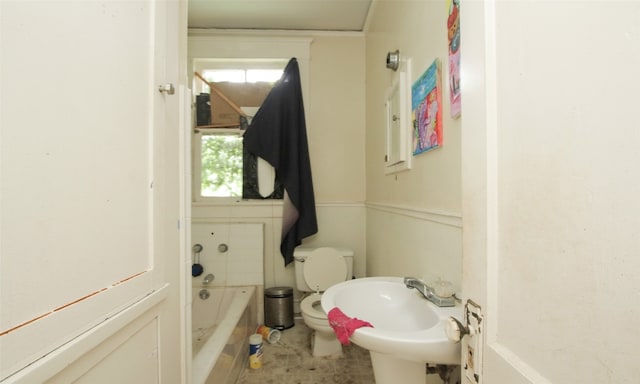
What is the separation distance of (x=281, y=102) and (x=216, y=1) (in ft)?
2.83

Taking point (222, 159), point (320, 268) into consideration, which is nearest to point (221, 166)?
point (222, 159)

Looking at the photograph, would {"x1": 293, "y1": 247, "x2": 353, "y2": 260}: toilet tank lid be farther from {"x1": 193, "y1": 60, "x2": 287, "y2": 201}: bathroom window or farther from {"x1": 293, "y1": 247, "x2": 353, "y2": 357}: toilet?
{"x1": 193, "y1": 60, "x2": 287, "y2": 201}: bathroom window

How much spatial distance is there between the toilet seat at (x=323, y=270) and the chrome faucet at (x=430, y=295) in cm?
126

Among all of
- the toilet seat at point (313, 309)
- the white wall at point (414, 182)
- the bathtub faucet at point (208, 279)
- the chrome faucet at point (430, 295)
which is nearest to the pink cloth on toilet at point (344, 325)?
the chrome faucet at point (430, 295)

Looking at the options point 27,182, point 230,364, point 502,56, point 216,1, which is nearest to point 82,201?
point 27,182

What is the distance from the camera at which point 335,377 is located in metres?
1.72

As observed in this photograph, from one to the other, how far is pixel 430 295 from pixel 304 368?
1235 mm

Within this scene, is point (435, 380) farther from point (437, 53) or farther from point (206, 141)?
point (206, 141)

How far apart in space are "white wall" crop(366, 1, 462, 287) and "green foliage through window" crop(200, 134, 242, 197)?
117 cm

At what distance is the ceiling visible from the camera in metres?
2.25

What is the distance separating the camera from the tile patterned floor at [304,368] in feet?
5.57

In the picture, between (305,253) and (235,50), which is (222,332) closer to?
(305,253)

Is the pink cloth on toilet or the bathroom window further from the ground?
the bathroom window

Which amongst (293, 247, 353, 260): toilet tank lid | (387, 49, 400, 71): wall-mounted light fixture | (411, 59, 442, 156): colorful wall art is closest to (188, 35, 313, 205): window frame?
(293, 247, 353, 260): toilet tank lid
